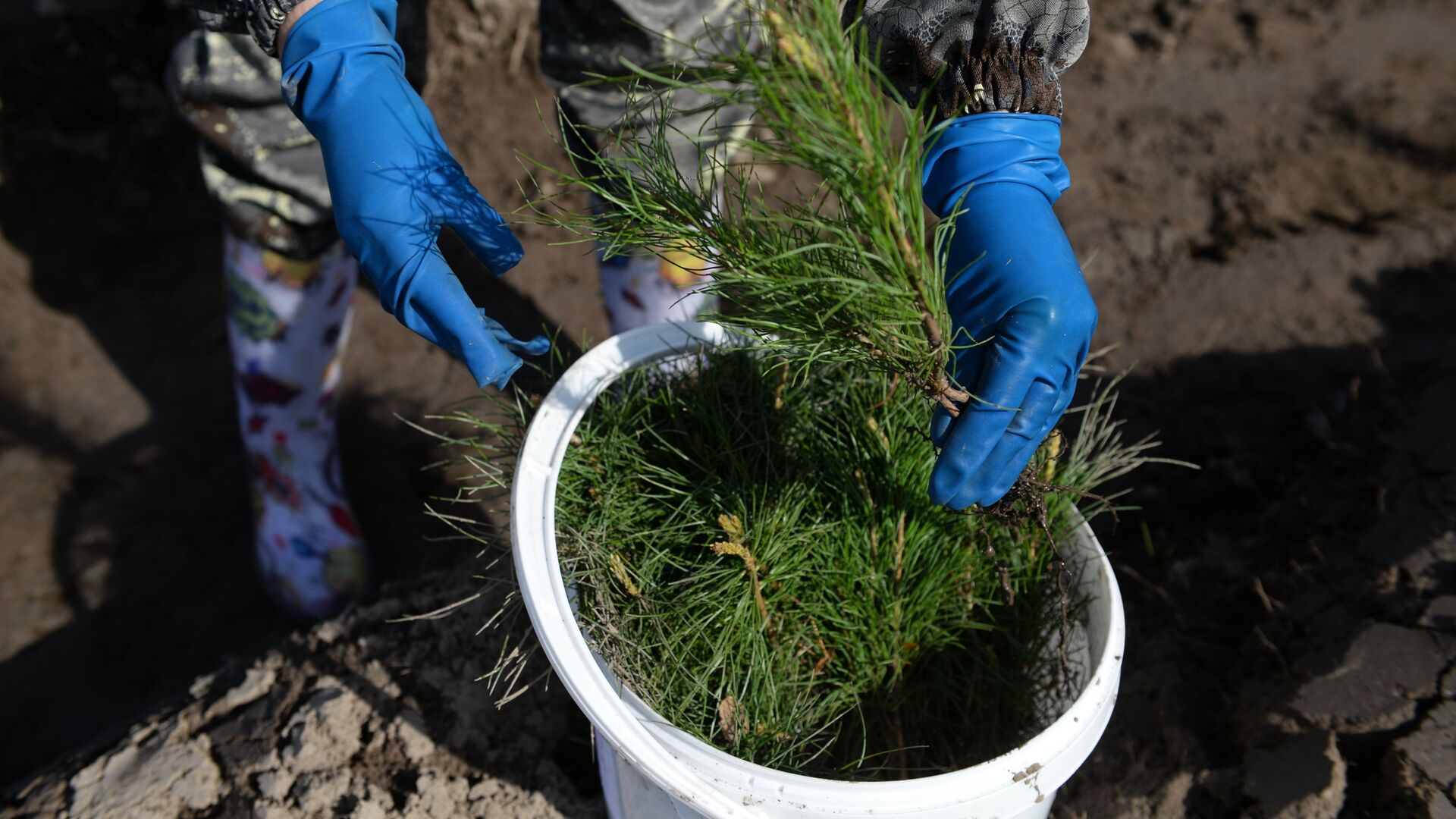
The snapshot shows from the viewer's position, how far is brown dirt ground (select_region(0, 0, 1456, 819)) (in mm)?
1330

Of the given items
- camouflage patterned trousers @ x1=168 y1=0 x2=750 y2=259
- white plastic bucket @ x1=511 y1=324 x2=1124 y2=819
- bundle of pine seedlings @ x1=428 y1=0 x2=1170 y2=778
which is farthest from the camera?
camouflage patterned trousers @ x1=168 y1=0 x2=750 y2=259

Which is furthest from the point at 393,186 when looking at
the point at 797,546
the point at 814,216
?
the point at 797,546

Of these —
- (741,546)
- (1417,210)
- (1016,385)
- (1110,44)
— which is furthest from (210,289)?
(1417,210)

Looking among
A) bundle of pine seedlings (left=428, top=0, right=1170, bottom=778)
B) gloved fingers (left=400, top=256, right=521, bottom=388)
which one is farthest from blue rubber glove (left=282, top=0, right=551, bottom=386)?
bundle of pine seedlings (left=428, top=0, right=1170, bottom=778)

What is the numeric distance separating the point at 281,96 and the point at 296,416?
57 cm

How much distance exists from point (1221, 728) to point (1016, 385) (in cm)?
77

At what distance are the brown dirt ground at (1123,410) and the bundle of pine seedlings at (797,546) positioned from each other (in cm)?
37

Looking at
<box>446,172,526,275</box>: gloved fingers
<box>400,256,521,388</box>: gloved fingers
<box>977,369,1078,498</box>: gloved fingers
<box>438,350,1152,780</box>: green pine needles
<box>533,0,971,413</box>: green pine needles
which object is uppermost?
<box>533,0,971,413</box>: green pine needles

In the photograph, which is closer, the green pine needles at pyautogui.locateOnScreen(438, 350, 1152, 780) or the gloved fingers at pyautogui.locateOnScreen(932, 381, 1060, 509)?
the gloved fingers at pyautogui.locateOnScreen(932, 381, 1060, 509)

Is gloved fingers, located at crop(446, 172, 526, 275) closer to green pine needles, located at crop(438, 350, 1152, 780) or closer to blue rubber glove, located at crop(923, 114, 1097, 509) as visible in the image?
green pine needles, located at crop(438, 350, 1152, 780)

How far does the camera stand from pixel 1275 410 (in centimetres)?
196

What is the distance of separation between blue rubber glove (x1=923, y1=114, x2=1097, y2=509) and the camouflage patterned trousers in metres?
0.63

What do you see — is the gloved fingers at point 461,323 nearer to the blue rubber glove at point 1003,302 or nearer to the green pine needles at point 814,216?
the green pine needles at point 814,216

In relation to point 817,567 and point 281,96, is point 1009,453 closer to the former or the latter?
point 817,567
